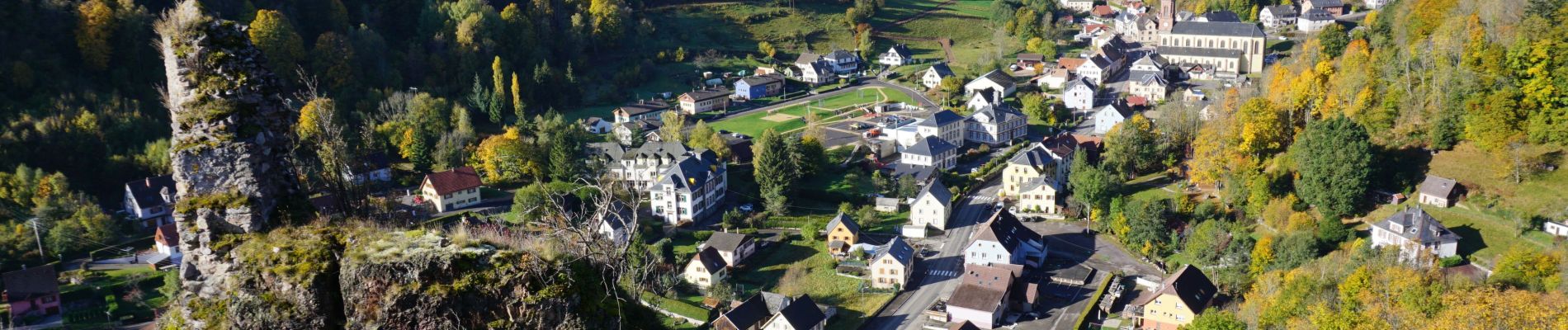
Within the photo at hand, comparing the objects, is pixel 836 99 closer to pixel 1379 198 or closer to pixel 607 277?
pixel 1379 198

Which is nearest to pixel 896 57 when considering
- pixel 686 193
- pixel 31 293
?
pixel 686 193

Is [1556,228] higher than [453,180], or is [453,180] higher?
[453,180]

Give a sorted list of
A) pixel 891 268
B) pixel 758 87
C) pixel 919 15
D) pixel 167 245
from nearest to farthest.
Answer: pixel 891 268
pixel 167 245
pixel 758 87
pixel 919 15

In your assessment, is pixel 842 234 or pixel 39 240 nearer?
pixel 39 240

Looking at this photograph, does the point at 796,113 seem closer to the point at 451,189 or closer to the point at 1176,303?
the point at 451,189

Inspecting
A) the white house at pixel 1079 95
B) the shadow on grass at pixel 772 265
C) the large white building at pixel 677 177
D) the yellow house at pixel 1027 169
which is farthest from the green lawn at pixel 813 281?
the white house at pixel 1079 95

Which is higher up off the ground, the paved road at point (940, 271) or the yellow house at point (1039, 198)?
the yellow house at point (1039, 198)

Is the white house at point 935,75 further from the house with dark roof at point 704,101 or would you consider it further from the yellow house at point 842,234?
Answer: the yellow house at point 842,234

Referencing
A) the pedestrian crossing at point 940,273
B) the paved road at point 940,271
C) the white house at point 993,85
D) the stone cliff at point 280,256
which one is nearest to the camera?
the stone cliff at point 280,256
